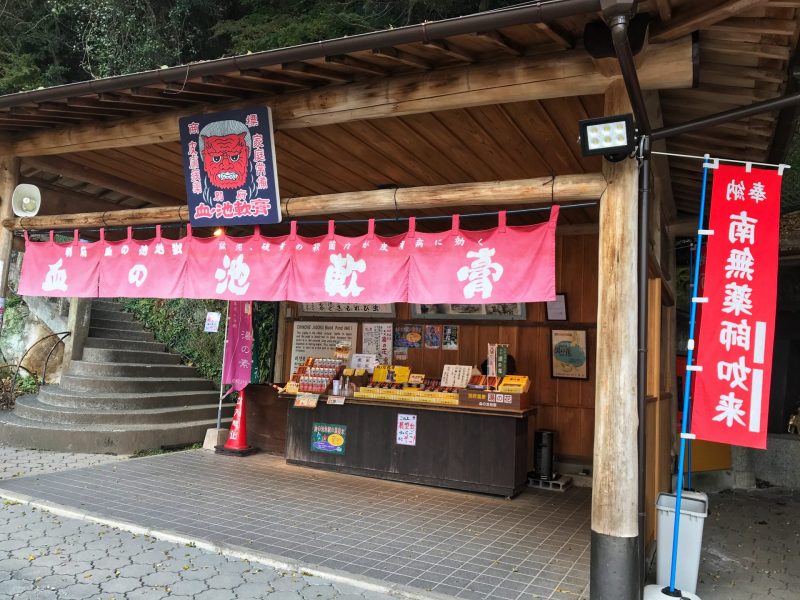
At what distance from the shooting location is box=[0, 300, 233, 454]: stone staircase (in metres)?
9.18

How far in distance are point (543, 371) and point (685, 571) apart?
433 cm

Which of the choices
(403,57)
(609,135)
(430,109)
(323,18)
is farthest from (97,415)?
(323,18)

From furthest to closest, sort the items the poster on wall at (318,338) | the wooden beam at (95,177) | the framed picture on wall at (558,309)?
the poster on wall at (318,338) → the framed picture on wall at (558,309) → the wooden beam at (95,177)

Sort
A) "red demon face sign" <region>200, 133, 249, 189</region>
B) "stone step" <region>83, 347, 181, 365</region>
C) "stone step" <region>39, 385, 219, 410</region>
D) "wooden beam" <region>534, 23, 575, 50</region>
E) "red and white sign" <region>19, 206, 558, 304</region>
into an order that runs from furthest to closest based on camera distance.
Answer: "stone step" <region>83, 347, 181, 365</region>
"stone step" <region>39, 385, 219, 410</region>
"red demon face sign" <region>200, 133, 249, 189</region>
"red and white sign" <region>19, 206, 558, 304</region>
"wooden beam" <region>534, 23, 575, 50</region>

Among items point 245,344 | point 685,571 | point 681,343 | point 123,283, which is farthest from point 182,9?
point 685,571

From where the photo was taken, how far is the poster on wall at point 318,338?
10172mm

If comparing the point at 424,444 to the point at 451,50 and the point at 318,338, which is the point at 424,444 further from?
the point at 451,50

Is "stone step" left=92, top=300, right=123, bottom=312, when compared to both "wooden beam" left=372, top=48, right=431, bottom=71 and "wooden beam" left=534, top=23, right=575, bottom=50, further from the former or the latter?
"wooden beam" left=534, top=23, right=575, bottom=50

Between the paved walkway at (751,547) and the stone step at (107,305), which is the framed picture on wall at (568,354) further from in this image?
the stone step at (107,305)

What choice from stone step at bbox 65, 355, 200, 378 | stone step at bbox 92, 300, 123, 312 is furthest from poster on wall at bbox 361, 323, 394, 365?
stone step at bbox 92, 300, 123, 312

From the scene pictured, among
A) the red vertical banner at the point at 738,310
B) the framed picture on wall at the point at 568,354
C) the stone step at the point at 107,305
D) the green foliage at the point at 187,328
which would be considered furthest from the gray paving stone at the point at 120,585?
the stone step at the point at 107,305

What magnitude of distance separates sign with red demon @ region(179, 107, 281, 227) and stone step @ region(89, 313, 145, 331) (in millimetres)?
8255

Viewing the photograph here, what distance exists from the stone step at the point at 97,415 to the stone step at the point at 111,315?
3.08 meters

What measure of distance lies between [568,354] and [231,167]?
5.48m
